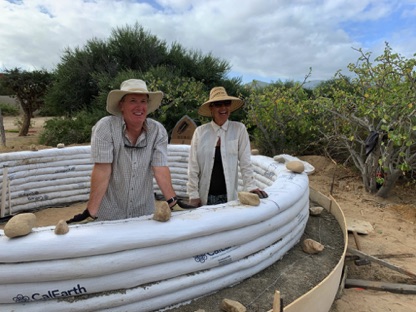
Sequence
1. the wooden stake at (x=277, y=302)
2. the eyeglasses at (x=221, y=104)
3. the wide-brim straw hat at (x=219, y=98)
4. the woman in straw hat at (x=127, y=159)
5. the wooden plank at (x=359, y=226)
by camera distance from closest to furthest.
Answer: the wooden stake at (x=277, y=302), the woman in straw hat at (x=127, y=159), the wide-brim straw hat at (x=219, y=98), the eyeglasses at (x=221, y=104), the wooden plank at (x=359, y=226)

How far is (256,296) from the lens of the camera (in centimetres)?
198

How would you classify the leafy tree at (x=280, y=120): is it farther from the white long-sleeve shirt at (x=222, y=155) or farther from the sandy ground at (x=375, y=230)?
the white long-sleeve shirt at (x=222, y=155)

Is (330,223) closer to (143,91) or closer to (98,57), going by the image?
(143,91)

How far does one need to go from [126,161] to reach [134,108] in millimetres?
356

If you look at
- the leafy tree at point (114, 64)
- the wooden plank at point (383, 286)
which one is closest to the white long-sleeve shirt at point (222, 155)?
the wooden plank at point (383, 286)

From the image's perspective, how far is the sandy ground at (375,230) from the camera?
9.12 feet

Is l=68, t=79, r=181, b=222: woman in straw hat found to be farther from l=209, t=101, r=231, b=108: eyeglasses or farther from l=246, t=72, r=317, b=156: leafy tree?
l=246, t=72, r=317, b=156: leafy tree

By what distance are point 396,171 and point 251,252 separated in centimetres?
404

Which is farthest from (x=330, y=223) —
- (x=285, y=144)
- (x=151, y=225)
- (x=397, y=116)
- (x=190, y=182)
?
(x=285, y=144)

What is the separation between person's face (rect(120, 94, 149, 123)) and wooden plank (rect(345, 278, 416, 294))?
2339 mm

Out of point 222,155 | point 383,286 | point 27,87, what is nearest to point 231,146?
point 222,155

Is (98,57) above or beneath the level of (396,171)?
above

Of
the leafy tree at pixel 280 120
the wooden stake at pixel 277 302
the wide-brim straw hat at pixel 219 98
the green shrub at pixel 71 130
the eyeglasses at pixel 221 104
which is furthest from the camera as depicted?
the green shrub at pixel 71 130

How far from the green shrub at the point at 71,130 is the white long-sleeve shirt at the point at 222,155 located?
8610 millimetres
